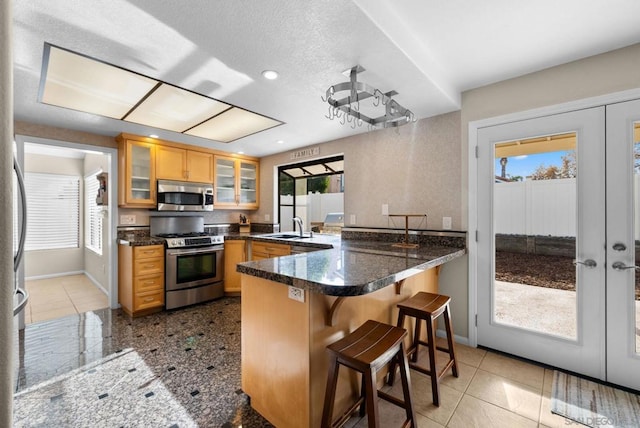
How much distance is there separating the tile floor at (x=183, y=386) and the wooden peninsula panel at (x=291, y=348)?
0.20m

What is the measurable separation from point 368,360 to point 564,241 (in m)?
2.01

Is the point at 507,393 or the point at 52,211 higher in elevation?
the point at 52,211

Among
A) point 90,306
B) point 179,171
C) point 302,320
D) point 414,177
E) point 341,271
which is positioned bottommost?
point 90,306

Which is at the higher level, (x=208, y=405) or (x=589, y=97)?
(x=589, y=97)

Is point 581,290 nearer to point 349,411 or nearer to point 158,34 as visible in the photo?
point 349,411

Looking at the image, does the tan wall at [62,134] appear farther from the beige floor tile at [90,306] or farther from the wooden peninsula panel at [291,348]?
the wooden peninsula panel at [291,348]

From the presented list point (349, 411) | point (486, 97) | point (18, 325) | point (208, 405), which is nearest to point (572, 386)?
point (349, 411)

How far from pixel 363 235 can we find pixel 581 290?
6.50ft

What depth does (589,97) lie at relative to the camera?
6.77ft

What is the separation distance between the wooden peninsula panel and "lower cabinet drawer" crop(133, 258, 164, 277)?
2.38m

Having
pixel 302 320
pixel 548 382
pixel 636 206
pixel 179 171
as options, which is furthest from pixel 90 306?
pixel 636 206

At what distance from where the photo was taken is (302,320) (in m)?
1.44

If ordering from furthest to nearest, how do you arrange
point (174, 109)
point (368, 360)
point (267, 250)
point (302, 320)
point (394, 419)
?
point (267, 250)
point (174, 109)
point (394, 419)
point (302, 320)
point (368, 360)

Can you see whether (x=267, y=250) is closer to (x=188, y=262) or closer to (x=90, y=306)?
(x=188, y=262)
